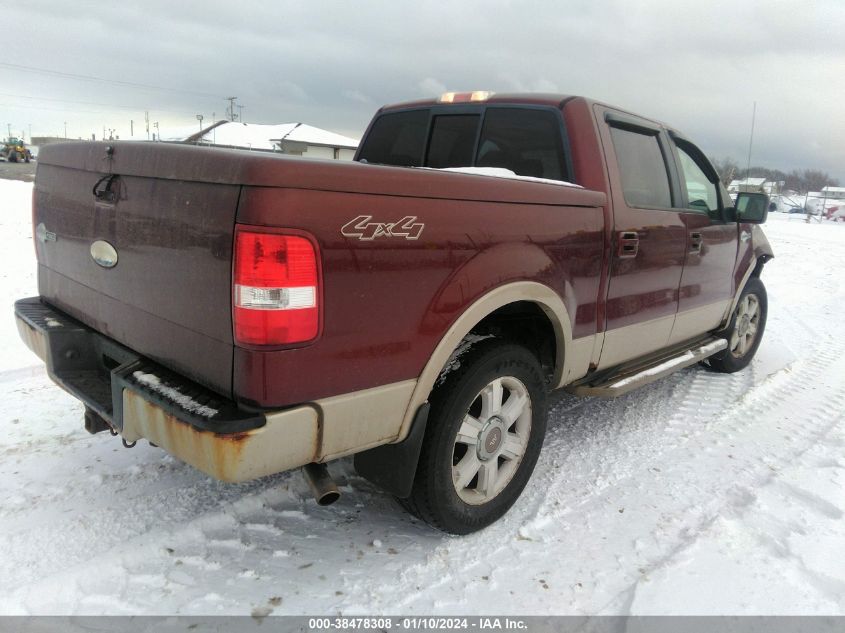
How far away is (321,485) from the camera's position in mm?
2223

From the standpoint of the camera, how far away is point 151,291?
2.22m

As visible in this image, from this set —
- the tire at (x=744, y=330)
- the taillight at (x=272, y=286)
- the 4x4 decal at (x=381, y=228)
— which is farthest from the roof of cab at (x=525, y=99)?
the tire at (x=744, y=330)

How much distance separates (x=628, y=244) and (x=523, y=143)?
0.83m

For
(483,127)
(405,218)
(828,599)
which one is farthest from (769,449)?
(405,218)

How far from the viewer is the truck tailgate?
1945mm

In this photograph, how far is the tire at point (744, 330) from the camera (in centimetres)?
518

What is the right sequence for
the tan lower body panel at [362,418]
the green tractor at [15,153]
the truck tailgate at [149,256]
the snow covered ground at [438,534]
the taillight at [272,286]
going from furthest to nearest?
the green tractor at [15,153] → the snow covered ground at [438,534] → the tan lower body panel at [362,418] → the truck tailgate at [149,256] → the taillight at [272,286]

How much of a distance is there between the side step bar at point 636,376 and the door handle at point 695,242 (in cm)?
74

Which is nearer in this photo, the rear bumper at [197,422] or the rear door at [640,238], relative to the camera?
the rear bumper at [197,422]

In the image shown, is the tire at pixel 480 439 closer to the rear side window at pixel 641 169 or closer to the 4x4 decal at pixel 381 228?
the 4x4 decal at pixel 381 228

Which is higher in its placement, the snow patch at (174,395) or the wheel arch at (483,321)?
the wheel arch at (483,321)

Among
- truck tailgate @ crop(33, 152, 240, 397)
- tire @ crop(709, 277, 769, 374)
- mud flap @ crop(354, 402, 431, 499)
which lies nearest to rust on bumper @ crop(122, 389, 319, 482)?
truck tailgate @ crop(33, 152, 240, 397)

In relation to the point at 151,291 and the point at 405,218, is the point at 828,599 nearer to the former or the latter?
the point at 405,218

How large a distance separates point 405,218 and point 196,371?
0.90m
